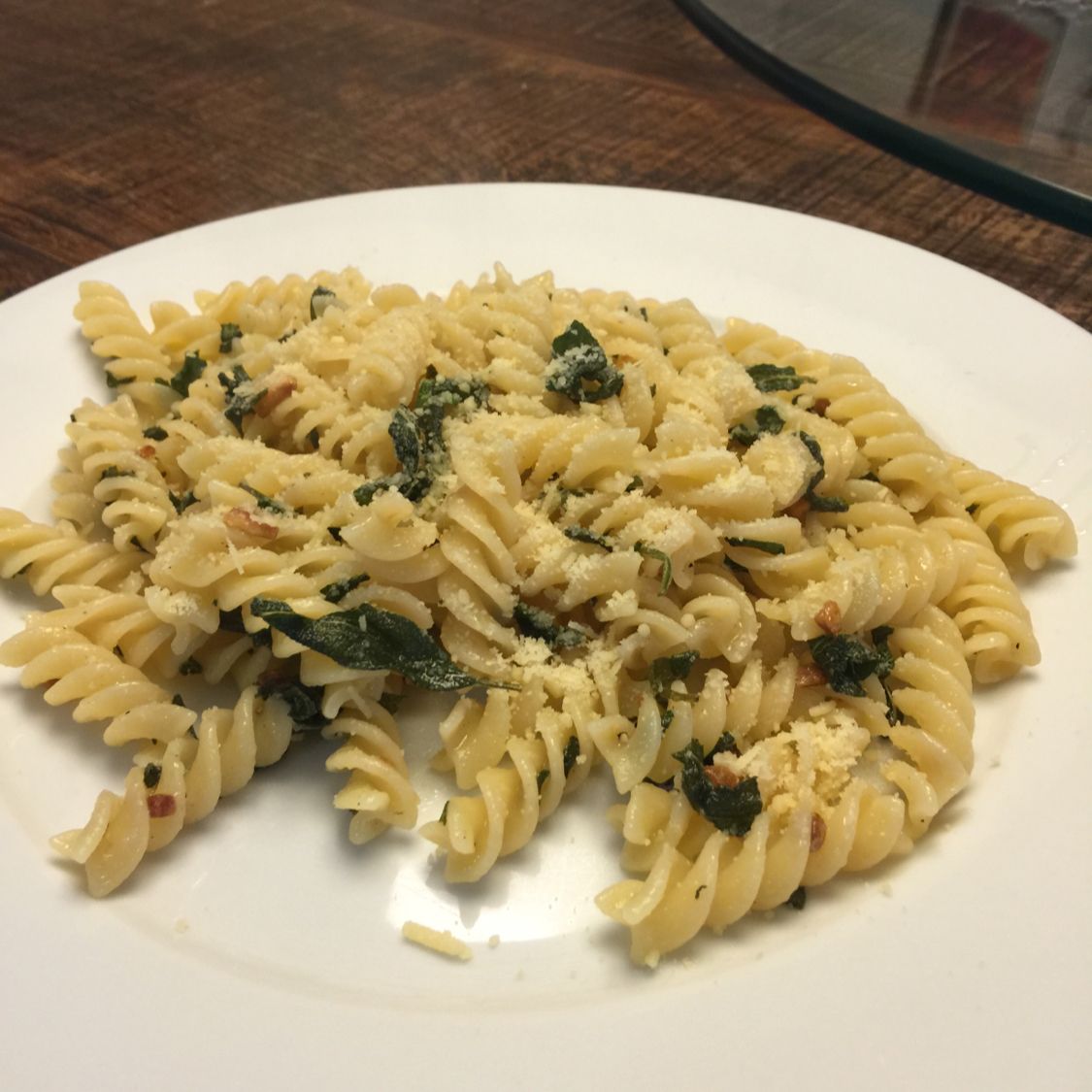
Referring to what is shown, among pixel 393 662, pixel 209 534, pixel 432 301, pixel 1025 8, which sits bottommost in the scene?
pixel 393 662

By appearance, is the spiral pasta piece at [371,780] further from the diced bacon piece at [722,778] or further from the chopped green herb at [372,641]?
the diced bacon piece at [722,778]

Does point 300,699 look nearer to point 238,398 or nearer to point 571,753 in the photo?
point 571,753

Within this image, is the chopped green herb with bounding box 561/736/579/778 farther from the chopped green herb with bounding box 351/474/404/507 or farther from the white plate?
the chopped green herb with bounding box 351/474/404/507

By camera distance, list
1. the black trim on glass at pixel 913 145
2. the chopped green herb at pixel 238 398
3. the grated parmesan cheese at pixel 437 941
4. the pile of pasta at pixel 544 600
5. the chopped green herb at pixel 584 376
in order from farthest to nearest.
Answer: the black trim on glass at pixel 913 145 → the chopped green herb at pixel 238 398 → the chopped green herb at pixel 584 376 → the pile of pasta at pixel 544 600 → the grated parmesan cheese at pixel 437 941

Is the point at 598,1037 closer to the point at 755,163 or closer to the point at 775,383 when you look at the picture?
the point at 775,383

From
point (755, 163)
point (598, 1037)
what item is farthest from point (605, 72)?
point (598, 1037)

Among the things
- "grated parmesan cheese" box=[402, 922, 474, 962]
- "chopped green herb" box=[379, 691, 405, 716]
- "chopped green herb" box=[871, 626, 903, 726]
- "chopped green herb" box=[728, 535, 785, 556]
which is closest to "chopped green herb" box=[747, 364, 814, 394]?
"chopped green herb" box=[728, 535, 785, 556]

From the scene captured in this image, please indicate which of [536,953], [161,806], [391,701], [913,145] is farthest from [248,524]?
[913,145]

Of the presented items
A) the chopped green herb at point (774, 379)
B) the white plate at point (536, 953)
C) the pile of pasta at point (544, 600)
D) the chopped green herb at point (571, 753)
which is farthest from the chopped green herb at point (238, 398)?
the chopped green herb at point (774, 379)
